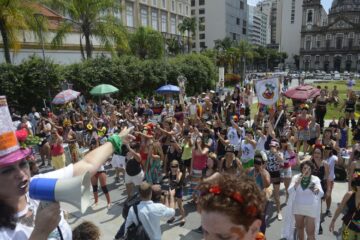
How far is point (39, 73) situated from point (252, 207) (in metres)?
19.4

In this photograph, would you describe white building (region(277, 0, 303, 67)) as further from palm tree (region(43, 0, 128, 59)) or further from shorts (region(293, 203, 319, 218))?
shorts (region(293, 203, 319, 218))

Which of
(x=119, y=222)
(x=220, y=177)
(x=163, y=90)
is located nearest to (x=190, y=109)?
(x=163, y=90)

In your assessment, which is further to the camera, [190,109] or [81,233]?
[190,109]

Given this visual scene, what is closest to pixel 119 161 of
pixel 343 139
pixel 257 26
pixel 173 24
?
pixel 343 139

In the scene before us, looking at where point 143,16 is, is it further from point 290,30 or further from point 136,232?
point 290,30

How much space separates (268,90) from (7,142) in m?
9.49

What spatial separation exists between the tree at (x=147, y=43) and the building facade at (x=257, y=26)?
115532mm

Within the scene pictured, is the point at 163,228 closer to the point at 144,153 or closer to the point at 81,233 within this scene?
the point at 144,153

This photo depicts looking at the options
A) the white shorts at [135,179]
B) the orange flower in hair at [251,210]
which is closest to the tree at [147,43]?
the white shorts at [135,179]

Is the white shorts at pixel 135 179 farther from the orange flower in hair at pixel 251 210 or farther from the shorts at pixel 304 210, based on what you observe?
the orange flower in hair at pixel 251 210

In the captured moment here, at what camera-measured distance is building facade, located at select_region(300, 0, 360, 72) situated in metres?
101

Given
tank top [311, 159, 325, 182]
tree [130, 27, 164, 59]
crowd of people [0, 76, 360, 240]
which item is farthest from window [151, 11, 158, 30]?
tank top [311, 159, 325, 182]

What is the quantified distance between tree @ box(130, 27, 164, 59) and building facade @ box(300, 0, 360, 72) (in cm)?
8215

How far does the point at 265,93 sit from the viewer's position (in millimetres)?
10508
